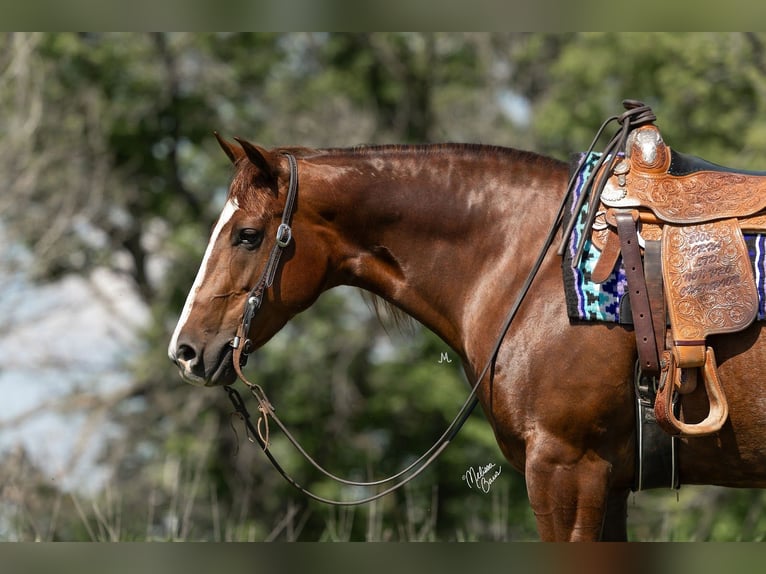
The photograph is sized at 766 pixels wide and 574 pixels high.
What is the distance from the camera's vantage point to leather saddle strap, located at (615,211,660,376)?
2.84 metres

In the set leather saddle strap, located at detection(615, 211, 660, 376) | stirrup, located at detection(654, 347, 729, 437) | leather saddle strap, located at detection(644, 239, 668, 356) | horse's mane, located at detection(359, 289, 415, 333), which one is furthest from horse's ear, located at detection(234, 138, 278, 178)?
stirrup, located at detection(654, 347, 729, 437)

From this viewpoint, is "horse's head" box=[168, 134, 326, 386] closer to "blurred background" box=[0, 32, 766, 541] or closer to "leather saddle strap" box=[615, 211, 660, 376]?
"leather saddle strap" box=[615, 211, 660, 376]

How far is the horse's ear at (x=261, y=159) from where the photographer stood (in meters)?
3.12

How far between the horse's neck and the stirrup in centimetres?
66

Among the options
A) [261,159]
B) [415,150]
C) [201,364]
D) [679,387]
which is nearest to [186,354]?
[201,364]

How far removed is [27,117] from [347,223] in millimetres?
9432

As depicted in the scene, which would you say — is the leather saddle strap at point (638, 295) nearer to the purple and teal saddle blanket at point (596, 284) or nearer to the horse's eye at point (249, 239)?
the purple and teal saddle blanket at point (596, 284)

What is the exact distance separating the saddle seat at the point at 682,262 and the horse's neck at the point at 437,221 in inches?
12.9

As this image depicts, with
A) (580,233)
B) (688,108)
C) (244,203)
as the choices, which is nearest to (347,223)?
(244,203)

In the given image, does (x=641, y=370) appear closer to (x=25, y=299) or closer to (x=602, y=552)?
(x=602, y=552)

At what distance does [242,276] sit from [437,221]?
721 millimetres

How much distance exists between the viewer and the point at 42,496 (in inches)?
420

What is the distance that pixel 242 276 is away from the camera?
10.5 feet
